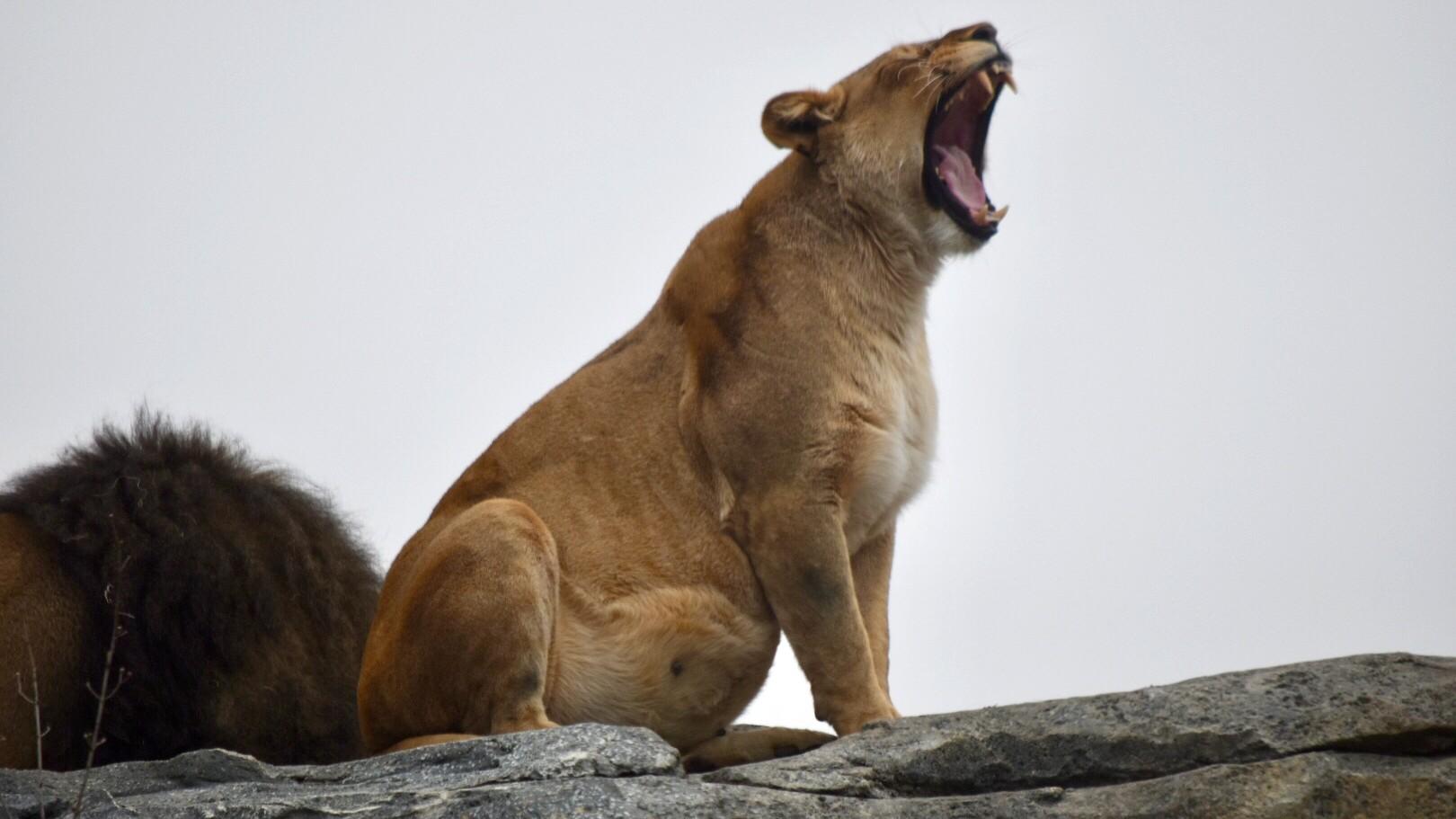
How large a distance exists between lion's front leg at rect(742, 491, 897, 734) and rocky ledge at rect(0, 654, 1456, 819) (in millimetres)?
1032

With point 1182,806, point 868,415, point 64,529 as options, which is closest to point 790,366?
point 868,415

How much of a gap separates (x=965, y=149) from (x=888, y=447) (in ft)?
5.00

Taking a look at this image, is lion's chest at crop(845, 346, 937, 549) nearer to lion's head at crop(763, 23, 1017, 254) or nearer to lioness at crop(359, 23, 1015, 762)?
lioness at crop(359, 23, 1015, 762)

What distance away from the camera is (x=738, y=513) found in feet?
23.7

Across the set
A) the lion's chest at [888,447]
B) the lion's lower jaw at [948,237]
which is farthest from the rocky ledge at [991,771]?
the lion's lower jaw at [948,237]

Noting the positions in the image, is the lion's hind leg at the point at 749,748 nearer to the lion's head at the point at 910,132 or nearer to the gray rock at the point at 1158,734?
the gray rock at the point at 1158,734

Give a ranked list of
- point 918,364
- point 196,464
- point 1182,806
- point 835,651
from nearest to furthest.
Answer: point 1182,806
point 835,651
point 918,364
point 196,464

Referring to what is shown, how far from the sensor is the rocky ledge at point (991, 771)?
206 inches

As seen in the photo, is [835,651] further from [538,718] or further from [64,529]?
[64,529]

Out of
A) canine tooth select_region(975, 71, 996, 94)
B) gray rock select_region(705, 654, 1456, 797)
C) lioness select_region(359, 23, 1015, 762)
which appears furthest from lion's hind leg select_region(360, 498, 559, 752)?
canine tooth select_region(975, 71, 996, 94)

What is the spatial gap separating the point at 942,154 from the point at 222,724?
3769 millimetres

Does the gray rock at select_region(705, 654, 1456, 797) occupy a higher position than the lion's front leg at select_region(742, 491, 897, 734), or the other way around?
the lion's front leg at select_region(742, 491, 897, 734)

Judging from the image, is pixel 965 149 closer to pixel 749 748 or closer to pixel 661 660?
pixel 661 660

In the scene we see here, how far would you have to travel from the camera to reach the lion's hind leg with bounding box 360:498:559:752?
6.54 meters
